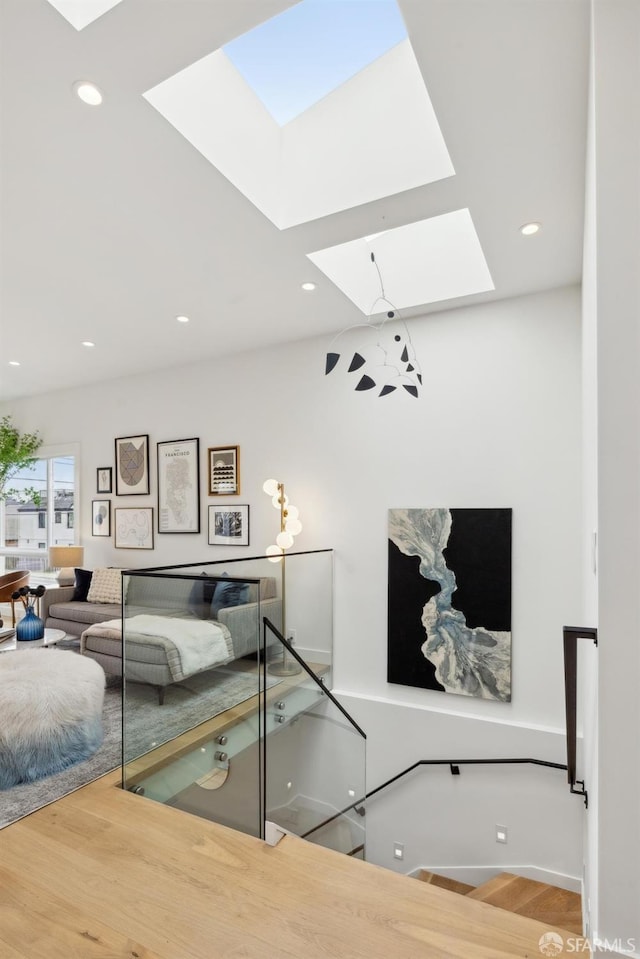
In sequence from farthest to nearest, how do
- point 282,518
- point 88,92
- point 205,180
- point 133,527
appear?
point 133,527 → point 282,518 → point 205,180 → point 88,92

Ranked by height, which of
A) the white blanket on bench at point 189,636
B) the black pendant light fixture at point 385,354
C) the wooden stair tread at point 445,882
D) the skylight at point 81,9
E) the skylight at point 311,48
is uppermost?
the skylight at point 311,48

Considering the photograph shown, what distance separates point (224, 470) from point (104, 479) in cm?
186

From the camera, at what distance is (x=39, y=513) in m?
6.52

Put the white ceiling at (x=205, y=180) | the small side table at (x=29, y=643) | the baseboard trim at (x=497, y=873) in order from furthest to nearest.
A: the small side table at (x=29, y=643) < the baseboard trim at (x=497, y=873) < the white ceiling at (x=205, y=180)

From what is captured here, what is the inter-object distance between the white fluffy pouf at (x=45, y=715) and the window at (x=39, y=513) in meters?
3.46

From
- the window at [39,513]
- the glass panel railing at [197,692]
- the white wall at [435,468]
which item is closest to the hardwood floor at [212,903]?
the glass panel railing at [197,692]

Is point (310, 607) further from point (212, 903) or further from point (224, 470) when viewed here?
point (212, 903)

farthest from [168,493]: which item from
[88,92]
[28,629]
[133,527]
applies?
[88,92]

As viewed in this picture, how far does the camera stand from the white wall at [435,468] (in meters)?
3.37

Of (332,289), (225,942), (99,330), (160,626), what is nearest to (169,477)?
(99,330)

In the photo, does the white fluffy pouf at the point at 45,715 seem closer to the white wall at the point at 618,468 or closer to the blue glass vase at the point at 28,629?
the blue glass vase at the point at 28,629

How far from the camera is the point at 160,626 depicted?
2.27 metres

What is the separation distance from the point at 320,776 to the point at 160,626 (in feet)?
5.47

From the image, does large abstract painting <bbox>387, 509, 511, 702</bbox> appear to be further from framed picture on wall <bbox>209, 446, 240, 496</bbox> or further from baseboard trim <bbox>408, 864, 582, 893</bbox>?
framed picture on wall <bbox>209, 446, 240, 496</bbox>
